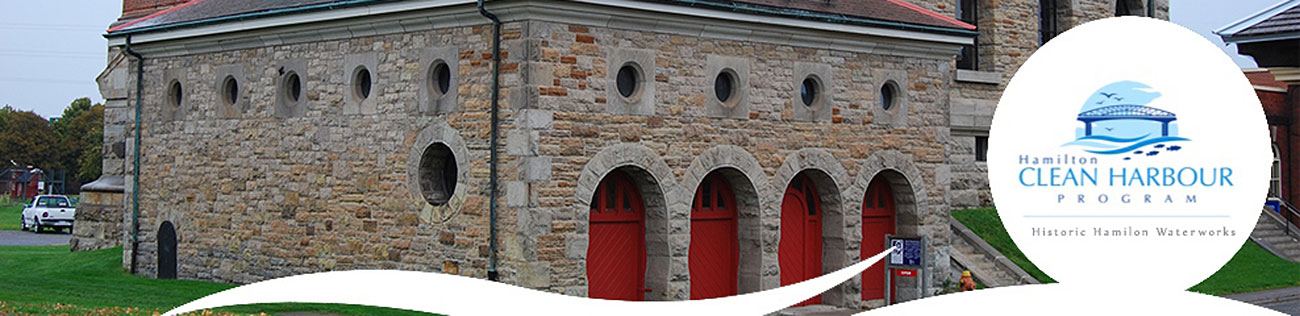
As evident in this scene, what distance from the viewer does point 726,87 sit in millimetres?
22828

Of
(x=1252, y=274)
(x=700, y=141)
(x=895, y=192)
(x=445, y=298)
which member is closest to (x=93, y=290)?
(x=445, y=298)

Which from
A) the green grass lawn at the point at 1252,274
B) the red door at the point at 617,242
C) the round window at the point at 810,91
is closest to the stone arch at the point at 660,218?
the red door at the point at 617,242

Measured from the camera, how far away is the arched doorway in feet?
85.5

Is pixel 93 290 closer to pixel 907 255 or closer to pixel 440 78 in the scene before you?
pixel 440 78

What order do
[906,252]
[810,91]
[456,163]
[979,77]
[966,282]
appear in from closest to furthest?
[906,252] → [456,163] → [966,282] → [810,91] → [979,77]

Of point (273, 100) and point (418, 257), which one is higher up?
point (273, 100)

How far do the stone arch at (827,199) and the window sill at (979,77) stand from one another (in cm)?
678

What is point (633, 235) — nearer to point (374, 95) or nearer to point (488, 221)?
point (488, 221)

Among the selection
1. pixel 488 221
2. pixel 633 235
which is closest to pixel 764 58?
pixel 633 235

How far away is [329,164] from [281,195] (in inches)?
47.5

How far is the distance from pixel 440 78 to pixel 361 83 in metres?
1.62

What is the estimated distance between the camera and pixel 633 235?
2236 cm

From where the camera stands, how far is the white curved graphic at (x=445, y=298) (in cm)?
1697

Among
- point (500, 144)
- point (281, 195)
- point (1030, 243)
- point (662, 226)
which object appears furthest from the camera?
point (281, 195)
